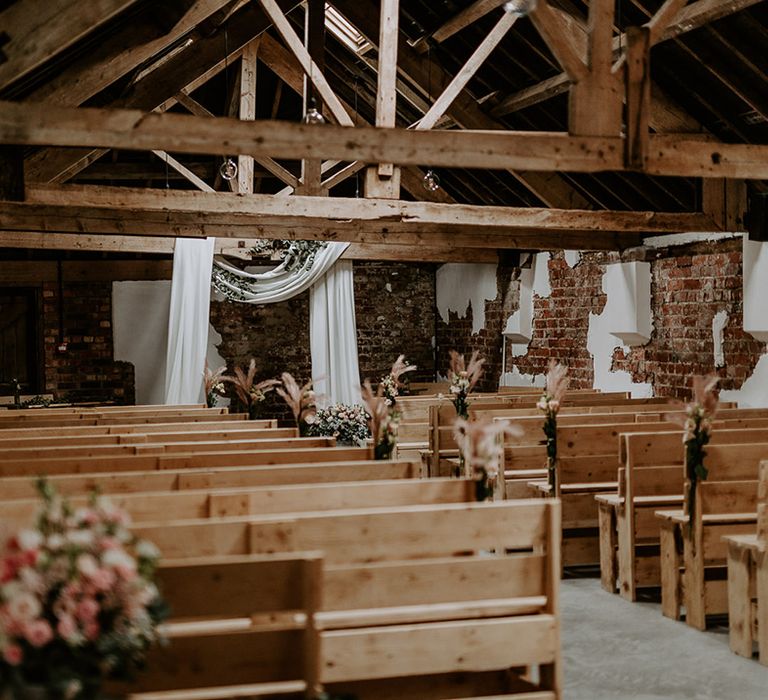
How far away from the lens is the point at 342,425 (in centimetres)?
1031

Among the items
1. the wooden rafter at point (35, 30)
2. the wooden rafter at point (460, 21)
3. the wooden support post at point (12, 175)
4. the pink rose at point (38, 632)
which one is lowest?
the pink rose at point (38, 632)

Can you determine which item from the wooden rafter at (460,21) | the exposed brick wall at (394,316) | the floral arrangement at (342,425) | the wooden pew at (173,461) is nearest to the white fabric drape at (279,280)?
the exposed brick wall at (394,316)

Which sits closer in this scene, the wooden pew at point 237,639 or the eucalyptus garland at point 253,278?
the wooden pew at point 237,639

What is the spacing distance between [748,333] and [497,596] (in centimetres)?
592

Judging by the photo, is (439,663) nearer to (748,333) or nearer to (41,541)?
(41,541)

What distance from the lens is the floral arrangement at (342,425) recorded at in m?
10.3

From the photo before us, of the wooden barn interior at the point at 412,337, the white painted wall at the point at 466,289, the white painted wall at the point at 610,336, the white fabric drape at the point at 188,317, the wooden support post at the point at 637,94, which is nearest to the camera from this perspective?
the wooden barn interior at the point at 412,337

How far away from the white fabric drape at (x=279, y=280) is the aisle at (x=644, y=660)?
778cm

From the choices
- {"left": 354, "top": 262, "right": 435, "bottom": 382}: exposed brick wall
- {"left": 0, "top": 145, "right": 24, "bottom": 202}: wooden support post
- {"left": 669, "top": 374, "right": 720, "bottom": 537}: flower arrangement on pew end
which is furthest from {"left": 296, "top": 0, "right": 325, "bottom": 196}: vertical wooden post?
{"left": 669, "top": 374, "right": 720, "bottom": 537}: flower arrangement on pew end

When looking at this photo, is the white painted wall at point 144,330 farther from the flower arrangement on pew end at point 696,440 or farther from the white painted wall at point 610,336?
the flower arrangement on pew end at point 696,440

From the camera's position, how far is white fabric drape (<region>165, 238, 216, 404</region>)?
11.8m

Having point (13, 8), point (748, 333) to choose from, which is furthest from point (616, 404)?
point (13, 8)

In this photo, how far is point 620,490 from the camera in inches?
226

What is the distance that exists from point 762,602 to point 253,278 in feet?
30.9
